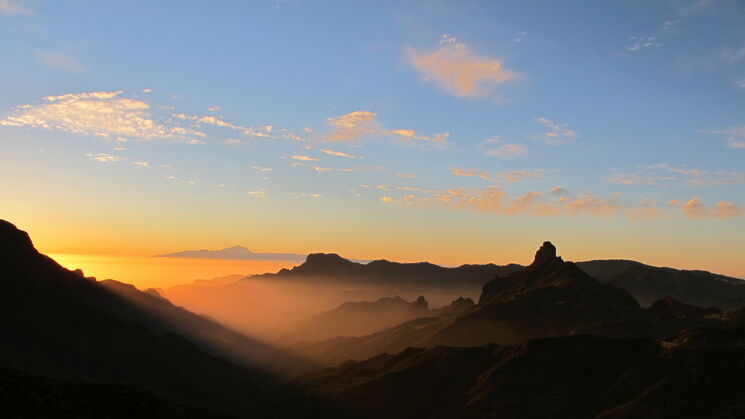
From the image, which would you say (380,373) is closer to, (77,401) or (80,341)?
(80,341)

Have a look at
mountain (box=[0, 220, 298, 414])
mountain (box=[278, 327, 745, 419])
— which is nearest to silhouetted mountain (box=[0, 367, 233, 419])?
mountain (box=[0, 220, 298, 414])

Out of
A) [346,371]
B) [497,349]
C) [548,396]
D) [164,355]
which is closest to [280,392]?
[346,371]

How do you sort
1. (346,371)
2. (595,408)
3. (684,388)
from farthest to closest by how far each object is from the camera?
(346,371), (595,408), (684,388)

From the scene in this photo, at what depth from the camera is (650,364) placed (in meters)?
117

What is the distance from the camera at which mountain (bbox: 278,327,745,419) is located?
10219 centimetres

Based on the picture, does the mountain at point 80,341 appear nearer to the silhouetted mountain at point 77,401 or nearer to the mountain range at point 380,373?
the mountain range at point 380,373

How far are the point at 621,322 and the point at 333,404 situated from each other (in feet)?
343

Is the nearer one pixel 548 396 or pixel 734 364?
pixel 734 364

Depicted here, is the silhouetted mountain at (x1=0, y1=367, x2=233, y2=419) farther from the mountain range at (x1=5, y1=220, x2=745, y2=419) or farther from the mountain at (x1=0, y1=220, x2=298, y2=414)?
the mountain at (x1=0, y1=220, x2=298, y2=414)

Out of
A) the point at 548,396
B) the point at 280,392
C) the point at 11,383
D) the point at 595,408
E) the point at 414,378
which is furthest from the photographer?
the point at 280,392

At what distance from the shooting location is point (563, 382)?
123 metres

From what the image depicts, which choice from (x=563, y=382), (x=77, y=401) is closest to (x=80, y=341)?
(x=77, y=401)

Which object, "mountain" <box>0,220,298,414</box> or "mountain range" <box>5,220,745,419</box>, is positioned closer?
"mountain range" <box>5,220,745,419</box>

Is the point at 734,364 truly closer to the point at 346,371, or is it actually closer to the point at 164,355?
the point at 346,371
